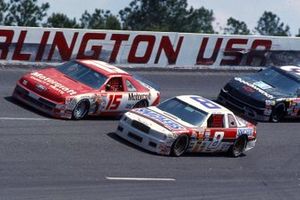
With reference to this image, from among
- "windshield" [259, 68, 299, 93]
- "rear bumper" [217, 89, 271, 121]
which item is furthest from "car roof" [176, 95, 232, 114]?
"windshield" [259, 68, 299, 93]

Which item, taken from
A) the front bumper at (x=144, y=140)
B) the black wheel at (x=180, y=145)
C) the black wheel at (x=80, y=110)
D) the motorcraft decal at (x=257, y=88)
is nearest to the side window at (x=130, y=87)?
the black wheel at (x=80, y=110)

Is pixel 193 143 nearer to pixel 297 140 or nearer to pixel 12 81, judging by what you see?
pixel 297 140

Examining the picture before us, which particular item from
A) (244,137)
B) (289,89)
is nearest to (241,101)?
(289,89)

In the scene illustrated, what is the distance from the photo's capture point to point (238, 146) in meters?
22.4

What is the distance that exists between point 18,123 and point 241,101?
709 centimetres

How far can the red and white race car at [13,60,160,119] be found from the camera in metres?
22.4

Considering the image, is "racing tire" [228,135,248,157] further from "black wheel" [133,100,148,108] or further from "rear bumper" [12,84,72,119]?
"rear bumper" [12,84,72,119]

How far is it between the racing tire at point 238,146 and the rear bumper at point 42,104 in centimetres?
385

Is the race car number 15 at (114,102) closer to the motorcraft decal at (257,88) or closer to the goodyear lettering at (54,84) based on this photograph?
the goodyear lettering at (54,84)

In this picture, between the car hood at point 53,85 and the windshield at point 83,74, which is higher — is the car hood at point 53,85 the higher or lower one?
the lower one

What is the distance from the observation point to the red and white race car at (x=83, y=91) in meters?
22.4

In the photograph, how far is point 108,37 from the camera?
3025 centimetres

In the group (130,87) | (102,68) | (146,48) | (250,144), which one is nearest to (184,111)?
(250,144)

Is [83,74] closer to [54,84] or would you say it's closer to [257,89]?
[54,84]
